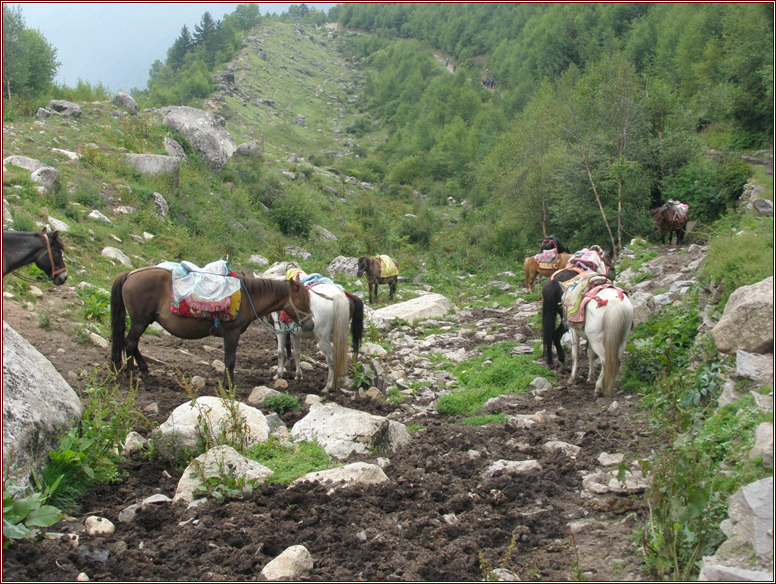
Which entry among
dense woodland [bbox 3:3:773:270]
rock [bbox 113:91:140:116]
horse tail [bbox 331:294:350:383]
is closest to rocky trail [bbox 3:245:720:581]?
horse tail [bbox 331:294:350:383]

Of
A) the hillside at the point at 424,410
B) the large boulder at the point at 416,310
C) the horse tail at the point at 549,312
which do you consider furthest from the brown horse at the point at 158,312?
the large boulder at the point at 416,310

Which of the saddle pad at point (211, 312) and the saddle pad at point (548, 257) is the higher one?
the saddle pad at point (211, 312)

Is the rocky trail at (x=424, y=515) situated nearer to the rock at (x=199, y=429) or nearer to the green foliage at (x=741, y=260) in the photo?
the rock at (x=199, y=429)

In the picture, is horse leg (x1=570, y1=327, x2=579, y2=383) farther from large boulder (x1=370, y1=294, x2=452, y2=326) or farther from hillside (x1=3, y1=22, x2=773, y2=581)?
large boulder (x1=370, y1=294, x2=452, y2=326)

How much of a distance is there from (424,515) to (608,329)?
4.40m

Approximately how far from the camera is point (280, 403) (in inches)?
293

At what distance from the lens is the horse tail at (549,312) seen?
31.2 feet

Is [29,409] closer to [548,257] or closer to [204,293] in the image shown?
[204,293]

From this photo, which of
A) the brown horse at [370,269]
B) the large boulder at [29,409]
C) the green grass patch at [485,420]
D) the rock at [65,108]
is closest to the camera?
the large boulder at [29,409]

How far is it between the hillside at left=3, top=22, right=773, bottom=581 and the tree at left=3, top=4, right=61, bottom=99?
7.82 meters

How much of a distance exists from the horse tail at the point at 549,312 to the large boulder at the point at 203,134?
16.8 metres

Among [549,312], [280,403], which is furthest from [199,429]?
[549,312]

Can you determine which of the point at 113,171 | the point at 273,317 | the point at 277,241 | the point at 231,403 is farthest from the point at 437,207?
the point at 231,403

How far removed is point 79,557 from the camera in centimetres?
377
